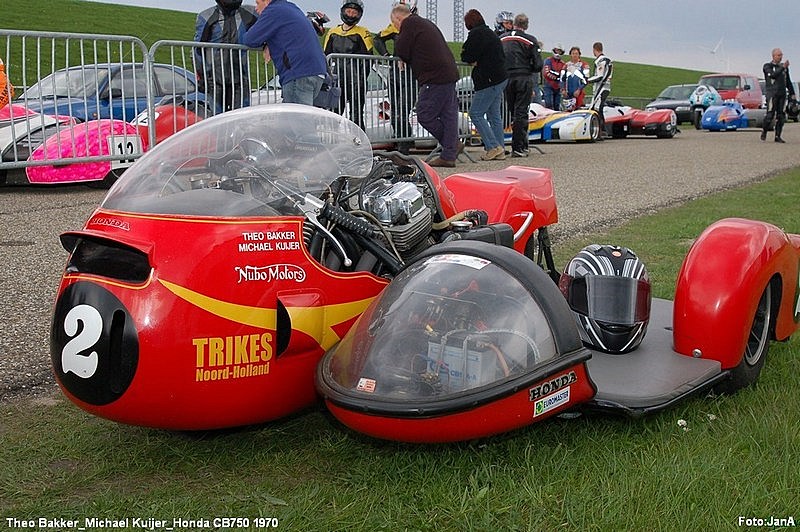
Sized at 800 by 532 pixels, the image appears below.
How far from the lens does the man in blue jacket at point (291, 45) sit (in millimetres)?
8391

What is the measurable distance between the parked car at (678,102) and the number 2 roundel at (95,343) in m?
24.7

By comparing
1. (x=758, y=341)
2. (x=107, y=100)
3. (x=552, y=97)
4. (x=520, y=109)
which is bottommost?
(x=758, y=341)

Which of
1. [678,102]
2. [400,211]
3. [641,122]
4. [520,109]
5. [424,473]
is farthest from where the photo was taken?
[678,102]

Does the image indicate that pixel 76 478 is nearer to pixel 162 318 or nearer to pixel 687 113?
pixel 162 318

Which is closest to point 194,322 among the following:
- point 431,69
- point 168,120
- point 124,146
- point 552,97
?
point 124,146

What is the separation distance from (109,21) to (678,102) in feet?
75.2

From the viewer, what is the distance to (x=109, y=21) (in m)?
36.1

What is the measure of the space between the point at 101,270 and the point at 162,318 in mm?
283

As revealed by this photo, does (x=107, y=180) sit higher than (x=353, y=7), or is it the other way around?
(x=353, y=7)

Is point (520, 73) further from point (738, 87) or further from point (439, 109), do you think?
point (738, 87)

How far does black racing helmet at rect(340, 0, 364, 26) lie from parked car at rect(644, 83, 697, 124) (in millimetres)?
16047

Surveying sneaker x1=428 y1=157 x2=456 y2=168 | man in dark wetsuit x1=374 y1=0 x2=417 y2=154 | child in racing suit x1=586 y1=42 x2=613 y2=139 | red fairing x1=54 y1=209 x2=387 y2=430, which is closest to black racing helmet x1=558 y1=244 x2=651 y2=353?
red fairing x1=54 y1=209 x2=387 y2=430

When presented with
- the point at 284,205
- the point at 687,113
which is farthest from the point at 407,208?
the point at 687,113

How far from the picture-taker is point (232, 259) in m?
2.73
